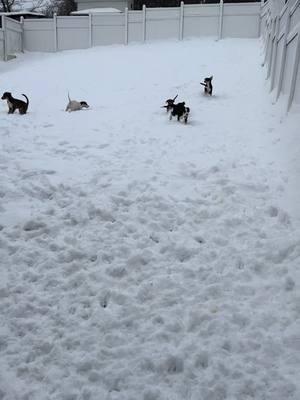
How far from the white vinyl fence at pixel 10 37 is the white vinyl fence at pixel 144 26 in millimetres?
831

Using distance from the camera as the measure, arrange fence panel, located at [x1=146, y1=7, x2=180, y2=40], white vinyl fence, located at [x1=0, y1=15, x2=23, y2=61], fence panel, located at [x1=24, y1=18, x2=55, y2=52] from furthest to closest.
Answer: fence panel, located at [x1=24, y1=18, x2=55, y2=52] < fence panel, located at [x1=146, y1=7, x2=180, y2=40] < white vinyl fence, located at [x1=0, y1=15, x2=23, y2=61]

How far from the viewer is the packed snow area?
3408 mm

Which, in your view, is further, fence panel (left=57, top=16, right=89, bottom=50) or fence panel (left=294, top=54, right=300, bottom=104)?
fence panel (left=57, top=16, right=89, bottom=50)

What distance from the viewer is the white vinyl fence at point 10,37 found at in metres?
24.1

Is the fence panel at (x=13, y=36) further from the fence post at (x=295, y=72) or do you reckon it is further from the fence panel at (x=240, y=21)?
the fence post at (x=295, y=72)

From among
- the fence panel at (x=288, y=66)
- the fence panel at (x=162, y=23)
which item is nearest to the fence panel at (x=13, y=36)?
the fence panel at (x=162, y=23)

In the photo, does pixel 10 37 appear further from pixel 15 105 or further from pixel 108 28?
pixel 15 105

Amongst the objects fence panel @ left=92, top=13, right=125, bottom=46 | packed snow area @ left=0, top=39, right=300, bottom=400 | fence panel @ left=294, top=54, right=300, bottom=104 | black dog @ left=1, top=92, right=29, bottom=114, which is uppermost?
fence panel @ left=92, top=13, right=125, bottom=46

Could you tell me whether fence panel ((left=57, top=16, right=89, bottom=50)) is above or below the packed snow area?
above

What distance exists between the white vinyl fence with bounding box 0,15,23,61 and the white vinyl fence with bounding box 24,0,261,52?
831 mm

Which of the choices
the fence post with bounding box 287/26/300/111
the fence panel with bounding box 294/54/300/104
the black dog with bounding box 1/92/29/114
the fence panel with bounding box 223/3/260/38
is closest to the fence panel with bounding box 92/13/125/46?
the fence panel with bounding box 223/3/260/38

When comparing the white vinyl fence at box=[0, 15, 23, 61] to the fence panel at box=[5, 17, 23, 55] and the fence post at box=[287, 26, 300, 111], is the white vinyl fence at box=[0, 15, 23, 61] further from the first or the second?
the fence post at box=[287, 26, 300, 111]

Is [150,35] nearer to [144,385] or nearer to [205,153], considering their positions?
[205,153]

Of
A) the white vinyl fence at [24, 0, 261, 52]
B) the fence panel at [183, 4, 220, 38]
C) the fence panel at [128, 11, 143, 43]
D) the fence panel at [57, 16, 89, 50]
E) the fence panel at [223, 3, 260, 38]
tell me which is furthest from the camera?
the fence panel at [57, 16, 89, 50]
